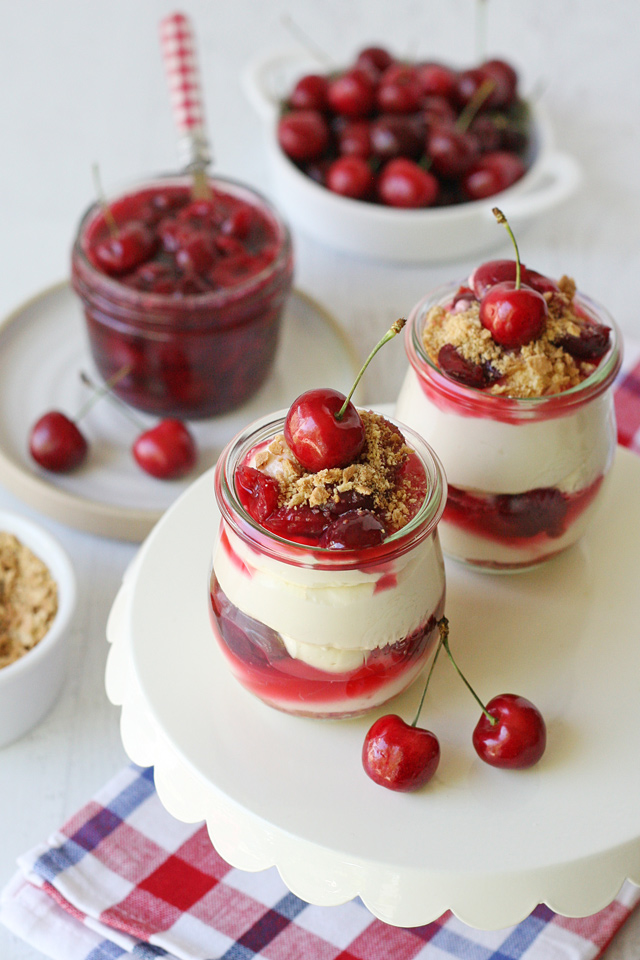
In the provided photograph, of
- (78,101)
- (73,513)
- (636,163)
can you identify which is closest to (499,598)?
(73,513)

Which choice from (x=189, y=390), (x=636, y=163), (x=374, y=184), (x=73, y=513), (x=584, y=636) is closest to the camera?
(x=584, y=636)

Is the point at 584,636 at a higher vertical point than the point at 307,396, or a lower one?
lower

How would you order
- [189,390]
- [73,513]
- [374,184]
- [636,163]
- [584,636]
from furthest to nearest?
[636,163] → [374,184] → [189,390] → [73,513] → [584,636]

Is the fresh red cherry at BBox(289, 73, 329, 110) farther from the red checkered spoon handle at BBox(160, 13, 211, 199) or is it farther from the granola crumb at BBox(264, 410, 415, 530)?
the granola crumb at BBox(264, 410, 415, 530)

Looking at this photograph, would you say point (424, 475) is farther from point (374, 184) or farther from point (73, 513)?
point (374, 184)

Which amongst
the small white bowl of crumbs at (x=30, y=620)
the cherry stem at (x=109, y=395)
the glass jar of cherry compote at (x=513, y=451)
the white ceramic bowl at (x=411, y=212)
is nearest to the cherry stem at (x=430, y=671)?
the glass jar of cherry compote at (x=513, y=451)

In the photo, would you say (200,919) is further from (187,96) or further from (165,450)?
(187,96)

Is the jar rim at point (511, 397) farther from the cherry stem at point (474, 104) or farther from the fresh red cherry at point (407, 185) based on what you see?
the cherry stem at point (474, 104)
